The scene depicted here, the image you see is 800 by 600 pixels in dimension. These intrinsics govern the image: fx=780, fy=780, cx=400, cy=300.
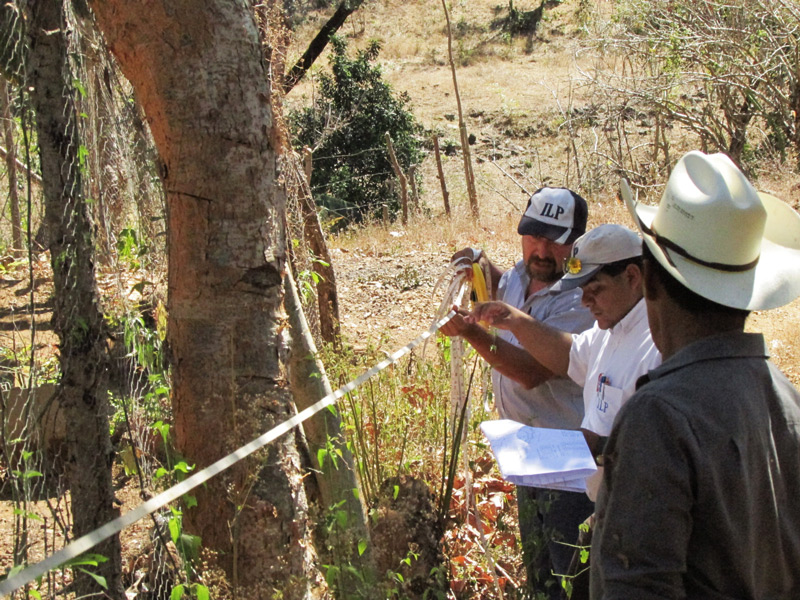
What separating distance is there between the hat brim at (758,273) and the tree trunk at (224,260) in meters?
1.17

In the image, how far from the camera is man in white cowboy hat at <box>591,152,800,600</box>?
1332 mm

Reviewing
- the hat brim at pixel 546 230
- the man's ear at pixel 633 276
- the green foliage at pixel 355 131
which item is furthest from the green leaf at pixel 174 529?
the green foliage at pixel 355 131

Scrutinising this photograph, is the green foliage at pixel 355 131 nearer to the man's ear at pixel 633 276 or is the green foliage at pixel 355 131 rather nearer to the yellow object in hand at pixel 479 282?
the yellow object in hand at pixel 479 282

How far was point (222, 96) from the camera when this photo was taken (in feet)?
7.49

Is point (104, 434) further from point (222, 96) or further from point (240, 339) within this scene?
point (222, 96)

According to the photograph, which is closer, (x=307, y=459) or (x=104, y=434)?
(x=104, y=434)

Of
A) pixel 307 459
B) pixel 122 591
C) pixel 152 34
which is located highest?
pixel 152 34

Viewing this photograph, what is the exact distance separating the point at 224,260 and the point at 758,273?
1.47 metres

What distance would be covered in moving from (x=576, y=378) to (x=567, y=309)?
1.16 ft

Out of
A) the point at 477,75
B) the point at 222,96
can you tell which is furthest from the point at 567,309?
the point at 477,75

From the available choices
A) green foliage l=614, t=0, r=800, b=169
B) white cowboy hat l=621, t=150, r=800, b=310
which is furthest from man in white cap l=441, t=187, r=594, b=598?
green foliage l=614, t=0, r=800, b=169

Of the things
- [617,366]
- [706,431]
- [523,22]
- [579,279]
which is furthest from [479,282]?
[523,22]

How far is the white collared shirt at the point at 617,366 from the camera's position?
7.48 ft

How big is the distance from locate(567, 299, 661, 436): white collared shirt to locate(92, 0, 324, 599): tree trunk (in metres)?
0.96
